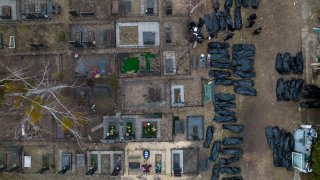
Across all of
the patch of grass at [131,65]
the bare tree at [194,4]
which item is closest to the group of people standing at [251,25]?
the bare tree at [194,4]

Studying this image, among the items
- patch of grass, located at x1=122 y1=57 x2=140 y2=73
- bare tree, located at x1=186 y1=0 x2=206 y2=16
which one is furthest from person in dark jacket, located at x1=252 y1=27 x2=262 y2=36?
patch of grass, located at x1=122 y1=57 x2=140 y2=73

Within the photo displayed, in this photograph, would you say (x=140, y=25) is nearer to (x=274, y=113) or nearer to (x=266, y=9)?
(x=266, y=9)

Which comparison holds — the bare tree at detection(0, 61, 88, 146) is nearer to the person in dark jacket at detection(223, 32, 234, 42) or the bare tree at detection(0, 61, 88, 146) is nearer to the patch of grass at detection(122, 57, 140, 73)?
the patch of grass at detection(122, 57, 140, 73)

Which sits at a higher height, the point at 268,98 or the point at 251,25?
the point at 251,25

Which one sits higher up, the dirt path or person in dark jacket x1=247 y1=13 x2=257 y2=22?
person in dark jacket x1=247 y1=13 x2=257 y2=22

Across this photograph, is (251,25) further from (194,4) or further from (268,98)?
(268,98)

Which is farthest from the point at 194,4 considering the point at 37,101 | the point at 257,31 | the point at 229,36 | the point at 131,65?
the point at 37,101

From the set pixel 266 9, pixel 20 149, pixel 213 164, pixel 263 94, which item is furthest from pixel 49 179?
pixel 266 9
